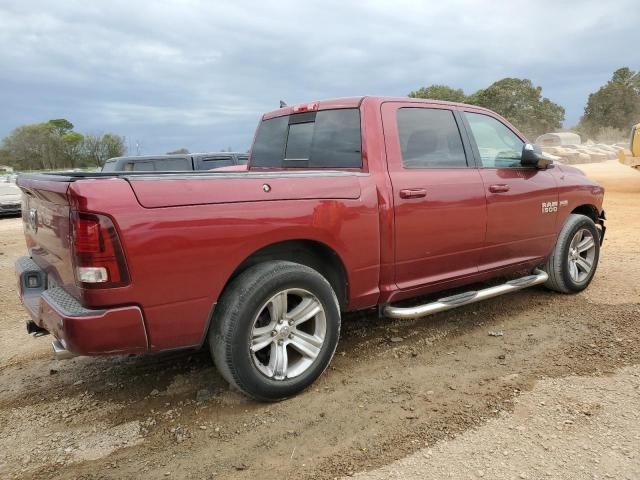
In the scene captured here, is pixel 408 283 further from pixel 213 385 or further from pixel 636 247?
pixel 636 247

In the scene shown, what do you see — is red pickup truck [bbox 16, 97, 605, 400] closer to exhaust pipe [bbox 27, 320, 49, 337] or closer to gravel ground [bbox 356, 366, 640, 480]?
exhaust pipe [bbox 27, 320, 49, 337]

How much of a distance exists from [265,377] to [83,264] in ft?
3.96

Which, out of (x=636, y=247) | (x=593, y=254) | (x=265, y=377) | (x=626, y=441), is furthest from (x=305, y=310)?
(x=636, y=247)

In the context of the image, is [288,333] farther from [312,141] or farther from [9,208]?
[9,208]

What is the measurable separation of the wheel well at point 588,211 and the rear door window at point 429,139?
1.90 meters

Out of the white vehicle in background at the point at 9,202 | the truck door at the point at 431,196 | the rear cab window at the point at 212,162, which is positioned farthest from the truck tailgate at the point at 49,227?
the white vehicle in background at the point at 9,202

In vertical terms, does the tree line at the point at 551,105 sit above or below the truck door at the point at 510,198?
above

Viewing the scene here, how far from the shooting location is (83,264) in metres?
2.45

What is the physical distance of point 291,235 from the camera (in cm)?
304

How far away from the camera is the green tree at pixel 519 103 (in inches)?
1902

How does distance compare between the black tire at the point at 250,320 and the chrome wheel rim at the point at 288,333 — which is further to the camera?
the chrome wheel rim at the point at 288,333

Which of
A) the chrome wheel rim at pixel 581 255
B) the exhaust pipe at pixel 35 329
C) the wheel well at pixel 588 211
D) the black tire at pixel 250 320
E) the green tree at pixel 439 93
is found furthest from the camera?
the green tree at pixel 439 93

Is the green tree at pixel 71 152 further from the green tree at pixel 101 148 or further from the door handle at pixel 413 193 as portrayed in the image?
the door handle at pixel 413 193

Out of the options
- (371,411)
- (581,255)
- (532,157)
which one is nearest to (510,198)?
(532,157)
